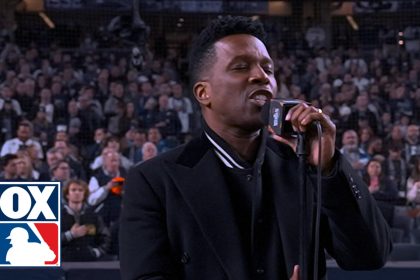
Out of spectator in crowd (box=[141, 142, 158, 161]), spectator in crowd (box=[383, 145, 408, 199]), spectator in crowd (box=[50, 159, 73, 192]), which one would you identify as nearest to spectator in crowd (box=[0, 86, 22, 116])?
spectator in crowd (box=[141, 142, 158, 161])

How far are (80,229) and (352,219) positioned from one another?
459 centimetres

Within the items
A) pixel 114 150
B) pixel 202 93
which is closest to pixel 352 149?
pixel 114 150

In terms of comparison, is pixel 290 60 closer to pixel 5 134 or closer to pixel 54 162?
pixel 5 134

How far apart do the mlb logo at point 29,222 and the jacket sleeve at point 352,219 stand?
2082mm

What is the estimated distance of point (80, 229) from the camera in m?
6.25

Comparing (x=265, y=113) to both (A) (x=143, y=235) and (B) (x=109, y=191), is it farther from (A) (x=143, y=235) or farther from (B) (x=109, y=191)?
(B) (x=109, y=191)

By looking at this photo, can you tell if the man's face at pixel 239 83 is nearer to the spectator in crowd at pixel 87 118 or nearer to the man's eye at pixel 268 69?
the man's eye at pixel 268 69

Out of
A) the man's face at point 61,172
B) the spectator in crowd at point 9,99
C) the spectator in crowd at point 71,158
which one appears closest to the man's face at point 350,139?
the spectator in crowd at point 71,158

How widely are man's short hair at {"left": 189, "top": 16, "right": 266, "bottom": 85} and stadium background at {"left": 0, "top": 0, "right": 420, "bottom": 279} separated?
1007cm

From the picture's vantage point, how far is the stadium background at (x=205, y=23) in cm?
1408

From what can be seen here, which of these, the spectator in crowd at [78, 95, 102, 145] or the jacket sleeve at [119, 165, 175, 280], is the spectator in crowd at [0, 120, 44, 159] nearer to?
the spectator in crowd at [78, 95, 102, 145]

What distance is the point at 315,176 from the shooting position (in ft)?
5.92

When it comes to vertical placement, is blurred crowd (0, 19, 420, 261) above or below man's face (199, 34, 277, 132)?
below

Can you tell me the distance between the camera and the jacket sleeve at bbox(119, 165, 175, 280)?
6.19 ft
